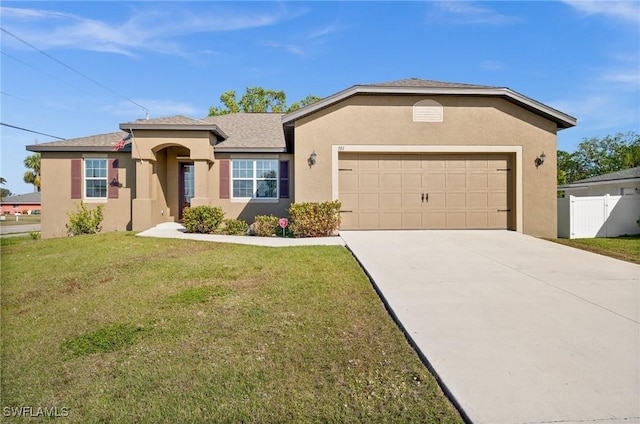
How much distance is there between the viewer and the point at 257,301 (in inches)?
188

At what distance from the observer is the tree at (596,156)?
38688mm

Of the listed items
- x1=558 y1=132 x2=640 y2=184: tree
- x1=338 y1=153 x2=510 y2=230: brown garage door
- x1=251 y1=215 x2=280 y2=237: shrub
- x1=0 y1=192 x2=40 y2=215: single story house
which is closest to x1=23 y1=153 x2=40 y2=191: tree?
x1=0 y1=192 x2=40 y2=215: single story house

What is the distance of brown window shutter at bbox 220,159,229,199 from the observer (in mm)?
13609

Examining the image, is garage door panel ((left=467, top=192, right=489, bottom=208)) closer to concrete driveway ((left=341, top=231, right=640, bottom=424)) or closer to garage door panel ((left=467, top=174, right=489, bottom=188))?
garage door panel ((left=467, top=174, right=489, bottom=188))

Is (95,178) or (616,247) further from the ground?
(95,178)

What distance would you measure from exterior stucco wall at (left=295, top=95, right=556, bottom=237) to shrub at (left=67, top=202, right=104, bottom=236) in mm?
8320

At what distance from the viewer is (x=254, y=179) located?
542 inches

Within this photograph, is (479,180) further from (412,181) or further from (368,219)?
(368,219)

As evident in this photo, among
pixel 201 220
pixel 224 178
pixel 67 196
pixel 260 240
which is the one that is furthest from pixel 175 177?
pixel 260 240

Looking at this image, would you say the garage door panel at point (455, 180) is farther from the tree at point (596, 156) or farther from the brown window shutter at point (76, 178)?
the tree at point (596, 156)

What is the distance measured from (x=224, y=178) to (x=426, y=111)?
802 cm

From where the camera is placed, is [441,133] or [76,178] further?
[76,178]

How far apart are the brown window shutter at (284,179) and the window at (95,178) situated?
23.5 feet

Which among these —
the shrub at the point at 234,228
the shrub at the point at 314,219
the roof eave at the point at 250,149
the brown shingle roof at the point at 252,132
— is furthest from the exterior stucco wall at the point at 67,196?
the shrub at the point at 314,219
